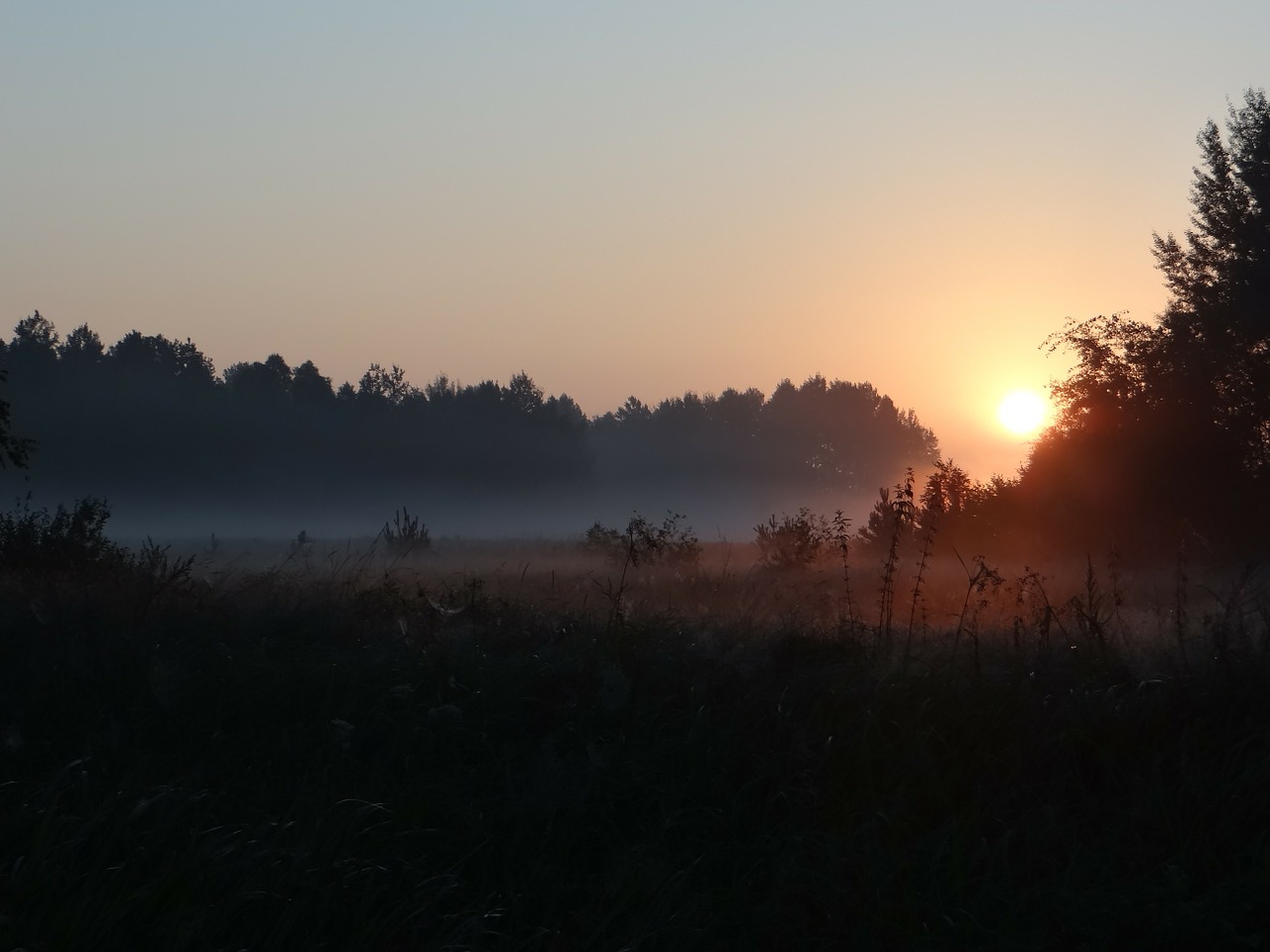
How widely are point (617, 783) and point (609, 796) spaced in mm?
80

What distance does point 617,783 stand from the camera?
5.20 m

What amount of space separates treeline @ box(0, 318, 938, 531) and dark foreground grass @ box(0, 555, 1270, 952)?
4839 centimetres

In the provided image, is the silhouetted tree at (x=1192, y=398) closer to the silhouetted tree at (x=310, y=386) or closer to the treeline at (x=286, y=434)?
the treeline at (x=286, y=434)

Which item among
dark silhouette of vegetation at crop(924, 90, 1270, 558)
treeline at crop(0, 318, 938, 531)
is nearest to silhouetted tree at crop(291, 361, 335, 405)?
treeline at crop(0, 318, 938, 531)

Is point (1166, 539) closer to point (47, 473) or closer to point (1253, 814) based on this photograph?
point (1253, 814)

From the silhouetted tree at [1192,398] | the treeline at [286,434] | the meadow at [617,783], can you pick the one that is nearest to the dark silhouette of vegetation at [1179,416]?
the silhouetted tree at [1192,398]

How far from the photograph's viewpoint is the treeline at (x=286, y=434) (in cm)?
5591

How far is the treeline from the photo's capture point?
5591 cm

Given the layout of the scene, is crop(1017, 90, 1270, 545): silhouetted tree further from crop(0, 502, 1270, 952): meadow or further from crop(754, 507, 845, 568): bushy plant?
crop(0, 502, 1270, 952): meadow

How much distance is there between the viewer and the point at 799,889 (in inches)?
171

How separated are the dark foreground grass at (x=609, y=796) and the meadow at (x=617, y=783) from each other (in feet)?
0.06

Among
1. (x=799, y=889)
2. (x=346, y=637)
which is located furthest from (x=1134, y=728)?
(x=346, y=637)

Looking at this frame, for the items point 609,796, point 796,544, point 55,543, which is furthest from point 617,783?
point 796,544

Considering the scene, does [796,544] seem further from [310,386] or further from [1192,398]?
[310,386]
